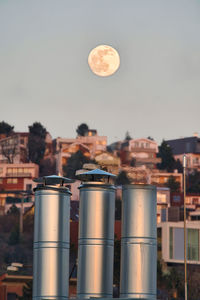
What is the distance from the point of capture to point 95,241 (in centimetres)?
3203

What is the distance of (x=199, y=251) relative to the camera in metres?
126

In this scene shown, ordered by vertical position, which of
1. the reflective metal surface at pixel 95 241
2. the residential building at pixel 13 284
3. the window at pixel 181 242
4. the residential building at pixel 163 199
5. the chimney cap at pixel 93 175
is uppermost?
the residential building at pixel 163 199

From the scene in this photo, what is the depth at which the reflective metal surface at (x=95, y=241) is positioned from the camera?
32.0 metres

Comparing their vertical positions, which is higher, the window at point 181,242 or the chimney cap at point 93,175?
the chimney cap at point 93,175

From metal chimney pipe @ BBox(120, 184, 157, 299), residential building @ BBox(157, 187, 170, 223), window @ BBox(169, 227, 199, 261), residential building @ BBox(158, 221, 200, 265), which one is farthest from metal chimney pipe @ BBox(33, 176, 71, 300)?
residential building @ BBox(157, 187, 170, 223)

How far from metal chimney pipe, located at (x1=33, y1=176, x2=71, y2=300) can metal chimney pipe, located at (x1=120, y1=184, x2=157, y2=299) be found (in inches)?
95.3

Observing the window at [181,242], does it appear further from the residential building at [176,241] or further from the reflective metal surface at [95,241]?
the reflective metal surface at [95,241]

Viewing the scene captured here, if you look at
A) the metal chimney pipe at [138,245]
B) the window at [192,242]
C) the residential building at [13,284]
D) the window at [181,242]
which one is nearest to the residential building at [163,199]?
the window at [181,242]

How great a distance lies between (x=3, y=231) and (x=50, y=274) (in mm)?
145846

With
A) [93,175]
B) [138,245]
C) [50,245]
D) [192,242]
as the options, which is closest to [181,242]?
[192,242]

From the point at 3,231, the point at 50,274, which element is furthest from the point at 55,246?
the point at 3,231

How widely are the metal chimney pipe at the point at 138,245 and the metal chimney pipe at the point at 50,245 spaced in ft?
7.94

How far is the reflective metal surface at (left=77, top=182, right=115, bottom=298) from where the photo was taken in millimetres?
32000

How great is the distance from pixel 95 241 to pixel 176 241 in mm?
95352
